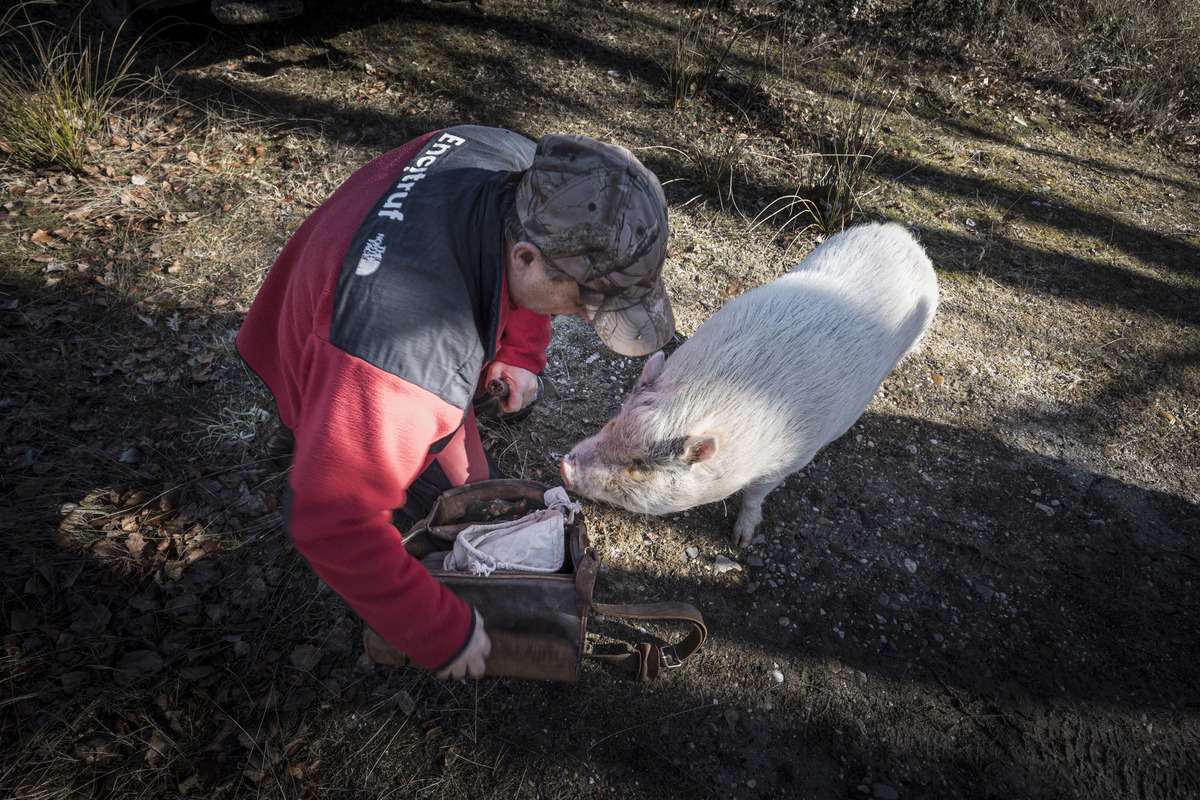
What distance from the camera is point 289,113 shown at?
4.67 m

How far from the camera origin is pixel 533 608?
86.9 inches

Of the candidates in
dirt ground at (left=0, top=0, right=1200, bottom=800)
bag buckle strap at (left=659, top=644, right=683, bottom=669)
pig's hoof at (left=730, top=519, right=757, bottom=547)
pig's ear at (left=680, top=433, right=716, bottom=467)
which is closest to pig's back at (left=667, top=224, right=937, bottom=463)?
pig's ear at (left=680, top=433, right=716, bottom=467)

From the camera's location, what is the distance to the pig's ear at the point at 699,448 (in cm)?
227

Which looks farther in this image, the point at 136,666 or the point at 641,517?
the point at 641,517

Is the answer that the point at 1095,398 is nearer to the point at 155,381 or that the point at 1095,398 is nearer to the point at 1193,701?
the point at 1193,701

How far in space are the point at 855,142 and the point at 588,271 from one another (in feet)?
13.5

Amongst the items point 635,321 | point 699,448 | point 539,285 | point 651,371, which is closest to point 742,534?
point 699,448

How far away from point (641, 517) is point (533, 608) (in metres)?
1.02

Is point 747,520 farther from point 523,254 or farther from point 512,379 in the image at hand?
Result: point 523,254

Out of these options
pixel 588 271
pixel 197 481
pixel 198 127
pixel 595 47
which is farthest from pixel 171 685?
pixel 595 47

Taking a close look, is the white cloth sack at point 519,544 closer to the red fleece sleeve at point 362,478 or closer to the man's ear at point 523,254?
the red fleece sleeve at point 362,478

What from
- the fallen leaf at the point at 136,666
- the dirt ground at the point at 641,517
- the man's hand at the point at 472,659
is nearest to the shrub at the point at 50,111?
the dirt ground at the point at 641,517

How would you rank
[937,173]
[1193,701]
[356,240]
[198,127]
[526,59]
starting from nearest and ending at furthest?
1. [356,240]
2. [1193,701]
3. [198,127]
4. [937,173]
5. [526,59]

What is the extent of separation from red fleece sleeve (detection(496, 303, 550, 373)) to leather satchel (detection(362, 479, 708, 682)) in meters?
0.61
